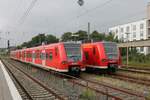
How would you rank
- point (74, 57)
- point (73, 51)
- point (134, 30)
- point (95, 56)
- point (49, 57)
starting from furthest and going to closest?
point (134, 30) < point (49, 57) < point (95, 56) < point (73, 51) < point (74, 57)

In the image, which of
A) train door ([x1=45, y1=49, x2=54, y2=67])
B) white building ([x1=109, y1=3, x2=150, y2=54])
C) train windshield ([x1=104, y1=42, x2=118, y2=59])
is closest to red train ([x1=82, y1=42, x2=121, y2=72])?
train windshield ([x1=104, y1=42, x2=118, y2=59])

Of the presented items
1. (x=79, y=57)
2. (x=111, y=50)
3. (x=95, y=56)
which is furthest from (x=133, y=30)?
(x=79, y=57)

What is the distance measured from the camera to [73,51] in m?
22.2

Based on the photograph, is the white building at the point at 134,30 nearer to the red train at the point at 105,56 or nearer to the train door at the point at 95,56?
the train door at the point at 95,56

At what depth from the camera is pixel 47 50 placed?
26.0 metres

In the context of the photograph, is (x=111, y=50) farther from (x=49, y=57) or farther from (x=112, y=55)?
(x=49, y=57)

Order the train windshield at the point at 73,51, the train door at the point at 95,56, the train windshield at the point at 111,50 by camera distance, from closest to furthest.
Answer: the train windshield at the point at 73,51, the train windshield at the point at 111,50, the train door at the point at 95,56

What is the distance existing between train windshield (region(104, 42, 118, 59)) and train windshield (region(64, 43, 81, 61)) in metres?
2.39

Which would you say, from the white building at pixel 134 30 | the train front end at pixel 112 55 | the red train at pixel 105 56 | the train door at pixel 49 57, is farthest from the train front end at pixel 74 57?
the white building at pixel 134 30

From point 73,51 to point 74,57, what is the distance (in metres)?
0.49

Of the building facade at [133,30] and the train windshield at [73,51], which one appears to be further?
the building facade at [133,30]

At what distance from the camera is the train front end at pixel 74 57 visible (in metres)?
21.7

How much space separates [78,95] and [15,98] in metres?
2.94

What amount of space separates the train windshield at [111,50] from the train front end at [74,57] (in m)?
2.35
